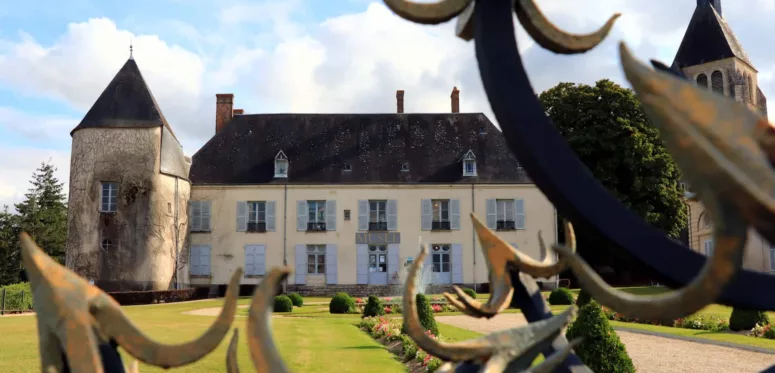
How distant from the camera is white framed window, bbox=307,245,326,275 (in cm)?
3278

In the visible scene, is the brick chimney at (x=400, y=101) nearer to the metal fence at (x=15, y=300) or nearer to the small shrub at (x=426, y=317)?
the metal fence at (x=15, y=300)

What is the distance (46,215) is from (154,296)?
2407 centimetres

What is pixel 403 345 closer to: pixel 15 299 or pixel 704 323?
pixel 704 323

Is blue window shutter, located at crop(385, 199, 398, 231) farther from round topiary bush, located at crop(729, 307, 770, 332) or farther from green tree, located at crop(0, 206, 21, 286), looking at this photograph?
green tree, located at crop(0, 206, 21, 286)

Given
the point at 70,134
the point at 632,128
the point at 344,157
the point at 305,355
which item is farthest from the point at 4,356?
the point at 632,128

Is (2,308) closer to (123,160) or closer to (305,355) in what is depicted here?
(123,160)

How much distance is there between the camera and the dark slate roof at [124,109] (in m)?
29.6

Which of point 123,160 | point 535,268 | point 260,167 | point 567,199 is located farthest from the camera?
point 260,167

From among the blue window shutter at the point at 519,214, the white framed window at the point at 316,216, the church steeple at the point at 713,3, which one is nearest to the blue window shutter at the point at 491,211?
the blue window shutter at the point at 519,214

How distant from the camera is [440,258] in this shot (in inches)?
1288

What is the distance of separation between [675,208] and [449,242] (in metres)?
9.96

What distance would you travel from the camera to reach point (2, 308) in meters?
20.4

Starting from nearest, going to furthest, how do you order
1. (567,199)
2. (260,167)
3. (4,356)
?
(567,199), (4,356), (260,167)

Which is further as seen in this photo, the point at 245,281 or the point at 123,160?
the point at 245,281
